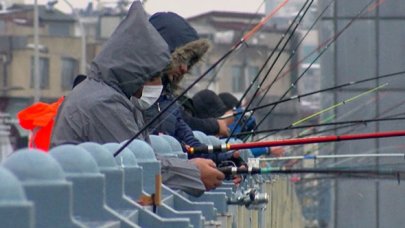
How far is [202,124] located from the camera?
32.6 feet

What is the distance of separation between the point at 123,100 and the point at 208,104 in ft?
19.5

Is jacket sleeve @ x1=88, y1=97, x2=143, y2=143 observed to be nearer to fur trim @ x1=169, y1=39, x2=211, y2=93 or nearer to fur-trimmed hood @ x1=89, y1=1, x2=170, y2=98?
fur-trimmed hood @ x1=89, y1=1, x2=170, y2=98

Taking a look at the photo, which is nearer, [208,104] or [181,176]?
[181,176]

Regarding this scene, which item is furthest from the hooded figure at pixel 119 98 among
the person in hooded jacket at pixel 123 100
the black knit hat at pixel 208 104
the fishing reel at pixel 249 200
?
the black knit hat at pixel 208 104

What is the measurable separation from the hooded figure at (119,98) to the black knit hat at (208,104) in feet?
17.3

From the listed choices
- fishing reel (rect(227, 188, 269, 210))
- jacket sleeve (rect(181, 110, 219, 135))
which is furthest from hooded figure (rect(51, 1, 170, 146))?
jacket sleeve (rect(181, 110, 219, 135))

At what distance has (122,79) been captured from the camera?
588 centimetres

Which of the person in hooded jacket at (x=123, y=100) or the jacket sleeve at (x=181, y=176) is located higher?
the person in hooded jacket at (x=123, y=100)

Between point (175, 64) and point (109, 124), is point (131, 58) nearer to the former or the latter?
point (109, 124)

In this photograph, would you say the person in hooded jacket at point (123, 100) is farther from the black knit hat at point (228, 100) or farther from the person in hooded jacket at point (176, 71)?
the black knit hat at point (228, 100)

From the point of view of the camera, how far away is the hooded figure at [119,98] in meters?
5.55

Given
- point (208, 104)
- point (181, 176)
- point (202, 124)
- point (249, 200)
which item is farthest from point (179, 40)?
point (208, 104)

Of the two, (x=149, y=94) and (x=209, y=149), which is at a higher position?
(x=149, y=94)

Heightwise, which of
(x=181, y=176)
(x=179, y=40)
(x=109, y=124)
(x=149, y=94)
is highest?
(x=179, y=40)
